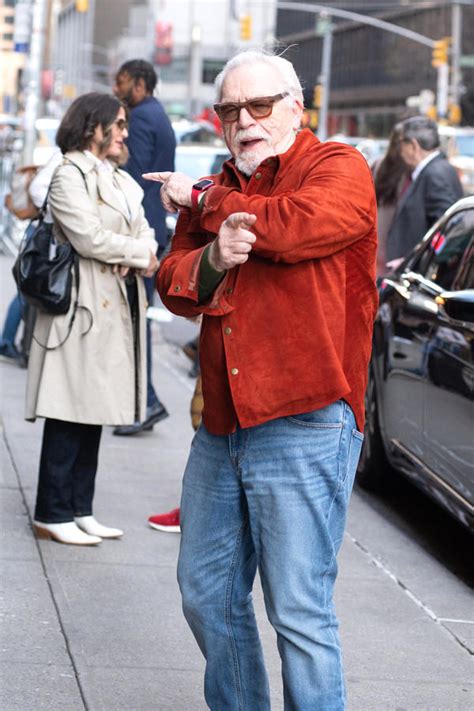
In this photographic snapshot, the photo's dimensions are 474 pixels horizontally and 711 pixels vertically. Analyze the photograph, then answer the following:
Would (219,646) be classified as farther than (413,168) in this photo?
Result: No

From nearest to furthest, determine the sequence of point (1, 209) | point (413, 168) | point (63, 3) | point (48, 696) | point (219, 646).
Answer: point (219, 646), point (48, 696), point (413, 168), point (1, 209), point (63, 3)

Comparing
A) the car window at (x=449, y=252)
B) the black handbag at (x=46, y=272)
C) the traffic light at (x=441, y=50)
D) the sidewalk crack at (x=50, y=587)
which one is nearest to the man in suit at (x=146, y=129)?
the sidewalk crack at (x=50, y=587)

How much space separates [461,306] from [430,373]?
62 cm

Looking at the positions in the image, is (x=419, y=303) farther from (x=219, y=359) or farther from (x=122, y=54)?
(x=122, y=54)

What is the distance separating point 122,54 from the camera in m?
114

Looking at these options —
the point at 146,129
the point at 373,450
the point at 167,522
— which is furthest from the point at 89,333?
the point at 146,129

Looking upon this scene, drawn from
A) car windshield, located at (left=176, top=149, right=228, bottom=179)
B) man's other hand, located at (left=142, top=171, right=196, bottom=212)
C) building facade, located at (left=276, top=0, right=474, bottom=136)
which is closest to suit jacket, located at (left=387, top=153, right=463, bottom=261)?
man's other hand, located at (left=142, top=171, right=196, bottom=212)

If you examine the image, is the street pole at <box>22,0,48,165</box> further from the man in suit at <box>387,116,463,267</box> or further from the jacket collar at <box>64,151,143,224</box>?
the jacket collar at <box>64,151,143,224</box>

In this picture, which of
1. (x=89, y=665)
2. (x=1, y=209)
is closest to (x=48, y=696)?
(x=89, y=665)

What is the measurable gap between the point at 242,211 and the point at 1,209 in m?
20.1

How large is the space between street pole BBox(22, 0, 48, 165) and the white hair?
16.5 metres

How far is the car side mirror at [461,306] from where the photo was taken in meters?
6.05

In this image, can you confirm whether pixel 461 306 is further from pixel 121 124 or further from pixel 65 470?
pixel 65 470

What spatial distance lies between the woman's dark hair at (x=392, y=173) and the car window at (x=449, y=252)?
6.73 feet
